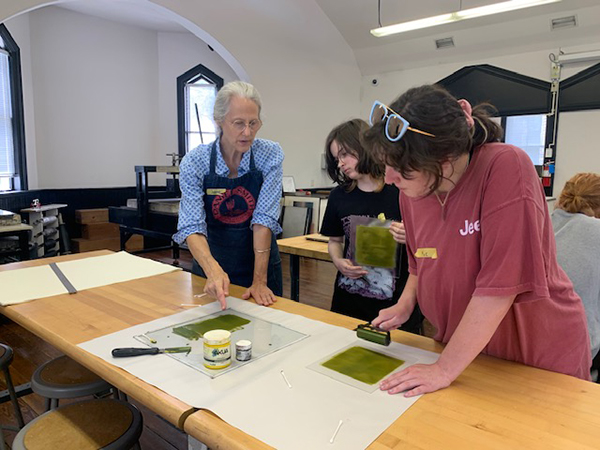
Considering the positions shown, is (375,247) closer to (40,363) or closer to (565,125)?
(40,363)

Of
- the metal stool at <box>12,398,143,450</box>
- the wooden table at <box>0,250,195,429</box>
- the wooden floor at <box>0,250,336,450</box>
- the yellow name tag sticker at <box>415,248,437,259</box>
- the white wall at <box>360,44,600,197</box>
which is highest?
the white wall at <box>360,44,600,197</box>

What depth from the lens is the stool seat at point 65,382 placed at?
4.52 ft

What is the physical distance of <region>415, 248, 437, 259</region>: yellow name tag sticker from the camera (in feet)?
3.25

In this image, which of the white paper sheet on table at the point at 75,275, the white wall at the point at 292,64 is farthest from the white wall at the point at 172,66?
the white paper sheet on table at the point at 75,275

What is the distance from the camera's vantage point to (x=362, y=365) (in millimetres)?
977

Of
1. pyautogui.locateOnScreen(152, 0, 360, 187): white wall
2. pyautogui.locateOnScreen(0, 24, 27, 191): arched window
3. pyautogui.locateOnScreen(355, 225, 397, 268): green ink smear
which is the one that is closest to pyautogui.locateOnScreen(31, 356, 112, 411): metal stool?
pyautogui.locateOnScreen(355, 225, 397, 268): green ink smear

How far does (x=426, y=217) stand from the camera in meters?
1.02

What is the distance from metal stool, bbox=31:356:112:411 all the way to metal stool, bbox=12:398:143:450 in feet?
0.24

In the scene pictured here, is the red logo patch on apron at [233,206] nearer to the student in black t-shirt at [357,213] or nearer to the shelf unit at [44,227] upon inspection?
the student in black t-shirt at [357,213]

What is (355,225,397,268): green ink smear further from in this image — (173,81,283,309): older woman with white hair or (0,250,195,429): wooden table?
(0,250,195,429): wooden table

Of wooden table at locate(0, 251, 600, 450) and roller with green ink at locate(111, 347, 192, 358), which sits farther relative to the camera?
roller with green ink at locate(111, 347, 192, 358)

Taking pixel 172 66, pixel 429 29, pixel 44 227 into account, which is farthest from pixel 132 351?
pixel 172 66

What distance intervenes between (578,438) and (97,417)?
1208 millimetres

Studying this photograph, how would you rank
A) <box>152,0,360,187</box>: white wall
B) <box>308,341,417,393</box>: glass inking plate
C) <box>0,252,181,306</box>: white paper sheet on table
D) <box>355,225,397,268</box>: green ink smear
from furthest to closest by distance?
<box>152,0,360,187</box>: white wall
<box>355,225,397,268</box>: green ink smear
<box>0,252,181,306</box>: white paper sheet on table
<box>308,341,417,393</box>: glass inking plate
